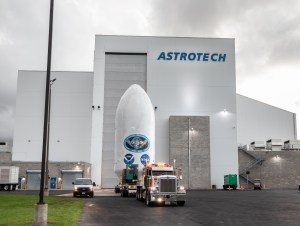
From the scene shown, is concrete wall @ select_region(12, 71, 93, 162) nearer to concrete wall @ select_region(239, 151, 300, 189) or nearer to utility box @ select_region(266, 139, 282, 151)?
concrete wall @ select_region(239, 151, 300, 189)

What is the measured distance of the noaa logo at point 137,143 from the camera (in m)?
43.8

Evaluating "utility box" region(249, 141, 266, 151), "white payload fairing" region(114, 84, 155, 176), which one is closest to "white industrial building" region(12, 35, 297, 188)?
"utility box" region(249, 141, 266, 151)

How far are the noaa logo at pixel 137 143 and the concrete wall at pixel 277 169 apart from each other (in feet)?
137

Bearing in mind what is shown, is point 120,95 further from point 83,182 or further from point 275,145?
point 83,182

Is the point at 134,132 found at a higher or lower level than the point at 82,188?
higher

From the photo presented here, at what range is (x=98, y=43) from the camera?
7656 cm

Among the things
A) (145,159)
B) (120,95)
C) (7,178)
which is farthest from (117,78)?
(145,159)

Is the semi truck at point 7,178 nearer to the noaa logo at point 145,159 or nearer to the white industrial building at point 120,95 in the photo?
the white industrial building at point 120,95

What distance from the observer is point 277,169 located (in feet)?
266

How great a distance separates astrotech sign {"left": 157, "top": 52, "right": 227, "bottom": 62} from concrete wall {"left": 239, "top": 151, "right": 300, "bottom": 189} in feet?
66.5

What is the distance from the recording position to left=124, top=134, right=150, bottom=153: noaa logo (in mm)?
43812

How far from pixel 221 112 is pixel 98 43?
26263 millimetres

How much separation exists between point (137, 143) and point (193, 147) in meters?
30.8

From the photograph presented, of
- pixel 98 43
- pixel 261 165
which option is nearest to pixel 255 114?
pixel 261 165
